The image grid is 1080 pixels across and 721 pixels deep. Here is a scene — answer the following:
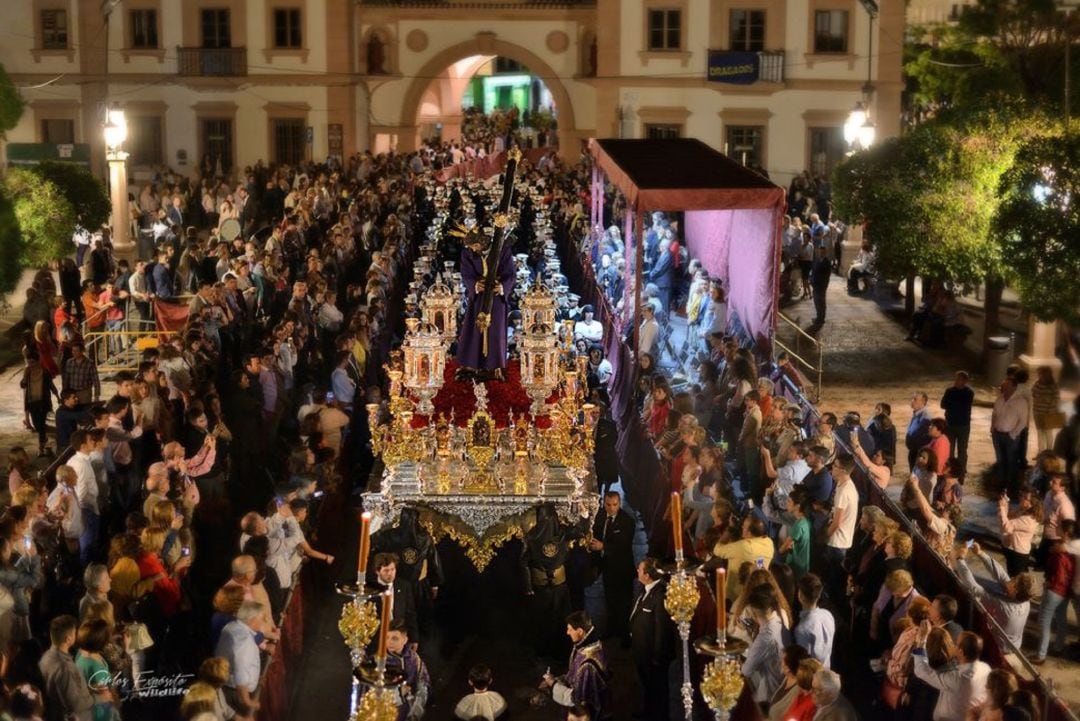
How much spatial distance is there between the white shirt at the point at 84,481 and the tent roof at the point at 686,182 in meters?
8.24

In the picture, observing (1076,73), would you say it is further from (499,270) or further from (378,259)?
(499,270)

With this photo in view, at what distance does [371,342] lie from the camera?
Result: 18.3 meters

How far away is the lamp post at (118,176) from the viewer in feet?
90.5

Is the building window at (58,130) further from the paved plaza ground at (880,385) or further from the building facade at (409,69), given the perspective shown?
the paved plaza ground at (880,385)

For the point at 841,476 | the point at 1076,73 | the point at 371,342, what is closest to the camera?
the point at 841,476

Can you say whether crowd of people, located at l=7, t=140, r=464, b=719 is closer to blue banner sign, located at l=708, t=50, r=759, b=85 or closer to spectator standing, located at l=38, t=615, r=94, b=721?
spectator standing, located at l=38, t=615, r=94, b=721

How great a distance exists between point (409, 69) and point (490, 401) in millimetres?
30978

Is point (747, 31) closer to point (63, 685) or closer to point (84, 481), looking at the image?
point (84, 481)

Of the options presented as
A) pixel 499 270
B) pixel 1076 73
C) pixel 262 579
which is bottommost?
pixel 262 579

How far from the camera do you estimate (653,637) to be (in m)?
10.8

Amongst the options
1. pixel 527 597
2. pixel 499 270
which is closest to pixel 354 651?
pixel 527 597

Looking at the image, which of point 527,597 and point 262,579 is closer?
point 262,579

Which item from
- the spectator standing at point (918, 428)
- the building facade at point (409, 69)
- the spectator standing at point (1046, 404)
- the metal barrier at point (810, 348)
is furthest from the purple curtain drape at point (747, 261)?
the building facade at point (409, 69)

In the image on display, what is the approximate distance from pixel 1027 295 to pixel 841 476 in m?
6.82
